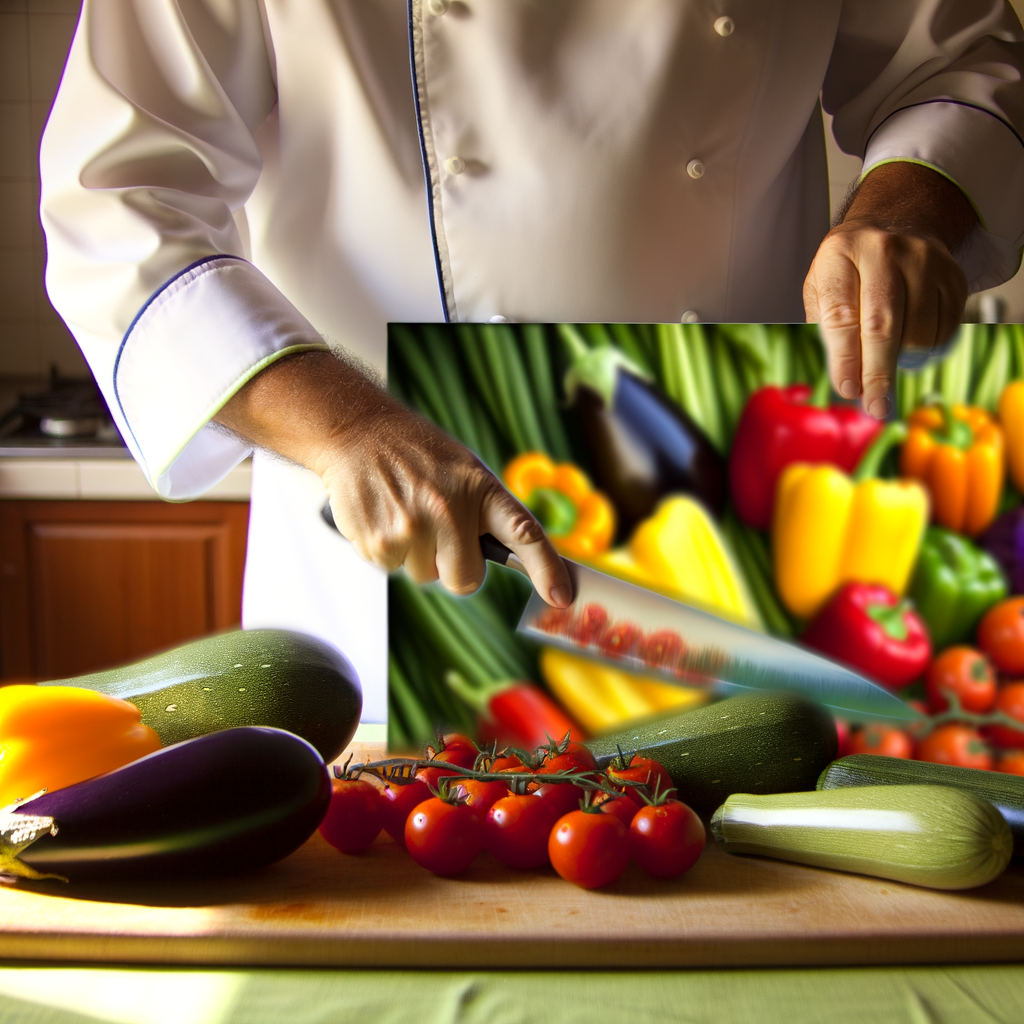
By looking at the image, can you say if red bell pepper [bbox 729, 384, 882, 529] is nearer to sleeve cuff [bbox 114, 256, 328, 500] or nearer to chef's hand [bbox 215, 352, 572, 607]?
chef's hand [bbox 215, 352, 572, 607]

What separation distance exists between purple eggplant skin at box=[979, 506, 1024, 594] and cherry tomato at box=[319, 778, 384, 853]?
0.59m

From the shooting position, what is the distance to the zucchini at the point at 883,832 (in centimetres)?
71

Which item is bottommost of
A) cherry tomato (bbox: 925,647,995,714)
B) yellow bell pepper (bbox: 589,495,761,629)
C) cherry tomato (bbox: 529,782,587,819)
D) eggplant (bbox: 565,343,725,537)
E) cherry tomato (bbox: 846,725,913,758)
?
cherry tomato (bbox: 846,725,913,758)

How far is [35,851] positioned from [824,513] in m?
0.70

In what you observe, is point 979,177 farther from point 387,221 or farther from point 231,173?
point 231,173

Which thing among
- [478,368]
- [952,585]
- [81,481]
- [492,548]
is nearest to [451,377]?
[478,368]

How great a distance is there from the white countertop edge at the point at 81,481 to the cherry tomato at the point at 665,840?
1.37 meters

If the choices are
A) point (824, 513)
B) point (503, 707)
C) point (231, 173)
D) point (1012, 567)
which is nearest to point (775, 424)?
point (824, 513)

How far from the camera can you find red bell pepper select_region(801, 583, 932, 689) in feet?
3.16

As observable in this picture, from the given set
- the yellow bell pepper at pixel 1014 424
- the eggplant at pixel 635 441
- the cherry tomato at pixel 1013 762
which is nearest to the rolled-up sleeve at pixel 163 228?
the eggplant at pixel 635 441

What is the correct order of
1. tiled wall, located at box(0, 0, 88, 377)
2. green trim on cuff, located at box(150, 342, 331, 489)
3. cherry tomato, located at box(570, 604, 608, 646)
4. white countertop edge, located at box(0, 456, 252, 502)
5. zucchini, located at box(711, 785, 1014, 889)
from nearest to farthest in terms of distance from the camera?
1. zucchini, located at box(711, 785, 1014, 889)
2. green trim on cuff, located at box(150, 342, 331, 489)
3. cherry tomato, located at box(570, 604, 608, 646)
4. white countertop edge, located at box(0, 456, 252, 502)
5. tiled wall, located at box(0, 0, 88, 377)

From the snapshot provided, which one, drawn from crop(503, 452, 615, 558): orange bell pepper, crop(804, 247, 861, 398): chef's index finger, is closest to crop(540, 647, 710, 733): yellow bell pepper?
crop(503, 452, 615, 558): orange bell pepper

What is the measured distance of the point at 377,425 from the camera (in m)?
0.79

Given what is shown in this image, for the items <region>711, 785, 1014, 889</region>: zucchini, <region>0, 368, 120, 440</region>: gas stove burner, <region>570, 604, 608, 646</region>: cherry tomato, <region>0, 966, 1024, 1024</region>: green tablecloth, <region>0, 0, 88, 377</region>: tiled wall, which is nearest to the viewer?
<region>0, 966, 1024, 1024</region>: green tablecloth
